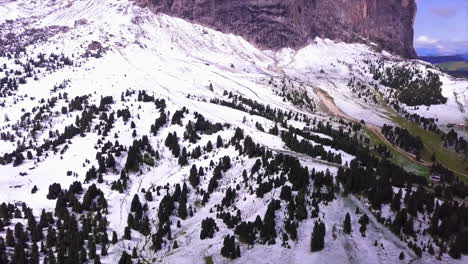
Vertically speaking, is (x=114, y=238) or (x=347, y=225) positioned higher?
(x=347, y=225)

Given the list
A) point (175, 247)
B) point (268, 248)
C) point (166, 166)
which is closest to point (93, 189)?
point (166, 166)

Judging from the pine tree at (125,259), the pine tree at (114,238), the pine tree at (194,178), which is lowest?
the pine tree at (114,238)

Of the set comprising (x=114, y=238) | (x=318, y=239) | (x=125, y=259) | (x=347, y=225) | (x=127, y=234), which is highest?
(x=347, y=225)

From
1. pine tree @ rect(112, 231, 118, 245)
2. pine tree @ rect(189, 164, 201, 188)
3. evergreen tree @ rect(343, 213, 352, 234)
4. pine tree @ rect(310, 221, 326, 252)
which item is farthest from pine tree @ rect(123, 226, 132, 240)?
evergreen tree @ rect(343, 213, 352, 234)

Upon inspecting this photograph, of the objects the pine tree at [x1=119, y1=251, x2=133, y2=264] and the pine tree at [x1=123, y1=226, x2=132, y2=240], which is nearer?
the pine tree at [x1=119, y1=251, x2=133, y2=264]

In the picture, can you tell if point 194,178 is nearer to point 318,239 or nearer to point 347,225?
point 318,239

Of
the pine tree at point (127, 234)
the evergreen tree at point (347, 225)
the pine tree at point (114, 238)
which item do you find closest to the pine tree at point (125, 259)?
the pine tree at point (114, 238)

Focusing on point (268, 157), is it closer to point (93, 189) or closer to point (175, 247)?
point (175, 247)

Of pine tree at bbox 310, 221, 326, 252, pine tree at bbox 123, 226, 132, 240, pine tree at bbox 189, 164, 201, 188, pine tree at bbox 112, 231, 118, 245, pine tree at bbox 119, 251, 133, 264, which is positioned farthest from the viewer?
pine tree at bbox 189, 164, 201, 188

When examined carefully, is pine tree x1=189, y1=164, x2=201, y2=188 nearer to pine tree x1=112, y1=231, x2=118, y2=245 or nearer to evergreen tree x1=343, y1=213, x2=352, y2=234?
pine tree x1=112, y1=231, x2=118, y2=245

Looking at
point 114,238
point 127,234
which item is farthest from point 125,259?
point 127,234

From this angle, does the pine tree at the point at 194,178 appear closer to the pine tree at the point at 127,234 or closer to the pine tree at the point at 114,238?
the pine tree at the point at 127,234
